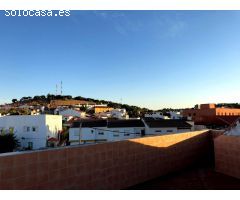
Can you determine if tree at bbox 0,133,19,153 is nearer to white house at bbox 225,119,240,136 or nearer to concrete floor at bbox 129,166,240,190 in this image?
concrete floor at bbox 129,166,240,190

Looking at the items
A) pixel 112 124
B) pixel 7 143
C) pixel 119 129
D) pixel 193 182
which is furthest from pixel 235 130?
pixel 112 124

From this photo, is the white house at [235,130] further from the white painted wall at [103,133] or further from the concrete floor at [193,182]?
the white painted wall at [103,133]

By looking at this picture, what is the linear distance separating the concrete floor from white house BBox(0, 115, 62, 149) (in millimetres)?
24055

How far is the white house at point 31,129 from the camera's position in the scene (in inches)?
1099

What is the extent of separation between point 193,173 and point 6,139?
23483 mm

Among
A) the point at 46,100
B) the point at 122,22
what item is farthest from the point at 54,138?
the point at 46,100

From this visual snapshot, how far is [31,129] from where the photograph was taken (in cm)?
2819

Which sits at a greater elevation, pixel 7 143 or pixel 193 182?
pixel 193 182

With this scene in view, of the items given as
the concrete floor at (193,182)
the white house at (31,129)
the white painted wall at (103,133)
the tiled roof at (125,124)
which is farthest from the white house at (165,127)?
the concrete floor at (193,182)

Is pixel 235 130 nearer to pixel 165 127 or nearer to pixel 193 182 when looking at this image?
pixel 193 182

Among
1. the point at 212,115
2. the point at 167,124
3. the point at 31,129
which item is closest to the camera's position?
the point at 31,129

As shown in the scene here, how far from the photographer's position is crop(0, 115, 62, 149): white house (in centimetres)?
2791

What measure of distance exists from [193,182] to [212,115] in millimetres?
36641

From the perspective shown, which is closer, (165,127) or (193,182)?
(193,182)
